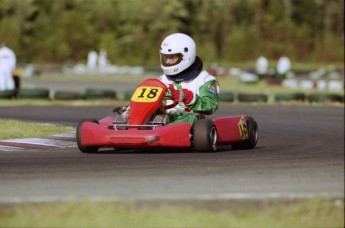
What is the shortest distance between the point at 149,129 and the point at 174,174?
103 inches

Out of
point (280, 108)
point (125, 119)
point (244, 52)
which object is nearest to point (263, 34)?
point (244, 52)

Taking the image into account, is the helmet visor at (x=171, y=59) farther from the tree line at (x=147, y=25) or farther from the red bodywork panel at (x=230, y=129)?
the tree line at (x=147, y=25)

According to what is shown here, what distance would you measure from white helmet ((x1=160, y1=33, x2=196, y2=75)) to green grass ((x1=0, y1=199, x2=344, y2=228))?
17.1ft

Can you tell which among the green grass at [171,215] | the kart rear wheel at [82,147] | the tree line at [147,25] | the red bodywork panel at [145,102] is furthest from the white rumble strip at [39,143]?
the tree line at [147,25]

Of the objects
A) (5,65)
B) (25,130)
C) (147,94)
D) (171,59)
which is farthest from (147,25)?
(147,94)

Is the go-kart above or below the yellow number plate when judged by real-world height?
below

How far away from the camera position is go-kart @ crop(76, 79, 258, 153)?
36.0 ft

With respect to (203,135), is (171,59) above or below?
above

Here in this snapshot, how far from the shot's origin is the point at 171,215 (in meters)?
6.54

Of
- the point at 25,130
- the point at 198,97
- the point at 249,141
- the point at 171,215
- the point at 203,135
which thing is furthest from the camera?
the point at 25,130

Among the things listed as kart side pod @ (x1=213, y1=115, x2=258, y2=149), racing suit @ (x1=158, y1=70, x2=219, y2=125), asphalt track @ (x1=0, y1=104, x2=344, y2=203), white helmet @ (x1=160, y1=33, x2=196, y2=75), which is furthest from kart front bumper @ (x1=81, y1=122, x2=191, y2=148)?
white helmet @ (x1=160, y1=33, x2=196, y2=75)

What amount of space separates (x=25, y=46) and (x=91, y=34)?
17.7 ft

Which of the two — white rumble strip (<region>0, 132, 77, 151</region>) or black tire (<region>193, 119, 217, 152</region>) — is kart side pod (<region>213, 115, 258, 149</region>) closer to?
black tire (<region>193, 119, 217, 152</region>)

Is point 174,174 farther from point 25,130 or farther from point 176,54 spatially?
point 25,130
